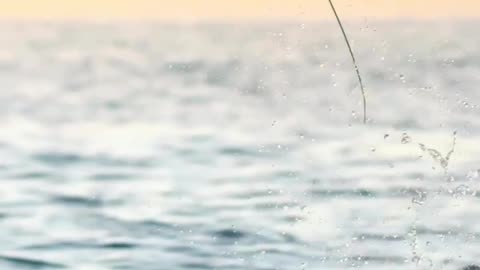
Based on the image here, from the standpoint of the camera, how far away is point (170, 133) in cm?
1667

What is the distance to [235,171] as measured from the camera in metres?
12.9

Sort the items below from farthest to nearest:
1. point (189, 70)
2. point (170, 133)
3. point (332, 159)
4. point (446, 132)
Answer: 1. point (189, 70)
2. point (170, 133)
3. point (446, 132)
4. point (332, 159)

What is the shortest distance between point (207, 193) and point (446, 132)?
5.05 m

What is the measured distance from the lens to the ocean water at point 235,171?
905 centimetres

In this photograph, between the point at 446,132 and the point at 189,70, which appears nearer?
the point at 446,132

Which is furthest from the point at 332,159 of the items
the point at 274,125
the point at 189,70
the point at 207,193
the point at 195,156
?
the point at 189,70

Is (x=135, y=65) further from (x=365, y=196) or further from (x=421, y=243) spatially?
(x=421, y=243)

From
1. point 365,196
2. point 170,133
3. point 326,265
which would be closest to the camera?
point 326,265

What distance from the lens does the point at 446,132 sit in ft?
51.3

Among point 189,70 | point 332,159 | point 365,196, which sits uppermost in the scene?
point 189,70

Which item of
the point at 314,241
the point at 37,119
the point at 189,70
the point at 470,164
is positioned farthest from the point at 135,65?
the point at 314,241

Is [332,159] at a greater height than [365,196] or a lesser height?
greater

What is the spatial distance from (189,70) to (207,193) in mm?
17384

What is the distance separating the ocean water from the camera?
905cm
